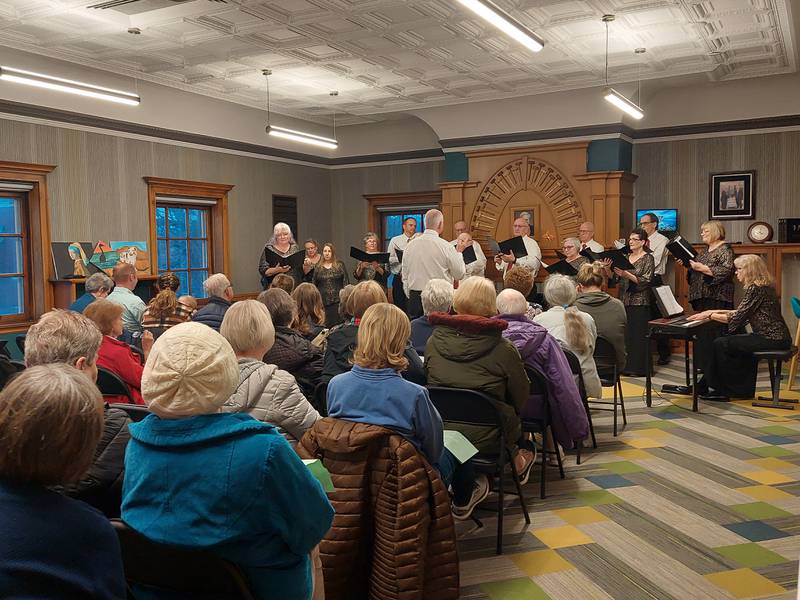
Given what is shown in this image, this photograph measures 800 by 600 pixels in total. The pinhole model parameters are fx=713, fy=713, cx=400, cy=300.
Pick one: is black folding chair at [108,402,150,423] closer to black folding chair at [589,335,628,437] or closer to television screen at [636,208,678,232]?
black folding chair at [589,335,628,437]

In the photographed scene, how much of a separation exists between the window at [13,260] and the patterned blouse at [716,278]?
6.92 metres

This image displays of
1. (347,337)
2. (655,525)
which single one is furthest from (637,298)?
(347,337)

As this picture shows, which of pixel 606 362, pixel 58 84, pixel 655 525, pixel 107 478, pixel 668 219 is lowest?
pixel 655 525

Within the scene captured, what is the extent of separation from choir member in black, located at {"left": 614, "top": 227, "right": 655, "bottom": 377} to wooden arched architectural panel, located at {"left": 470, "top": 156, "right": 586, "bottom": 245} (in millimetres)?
1388

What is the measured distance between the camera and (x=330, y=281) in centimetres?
852

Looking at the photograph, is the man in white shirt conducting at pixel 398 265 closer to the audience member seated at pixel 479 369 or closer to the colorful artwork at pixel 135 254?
the colorful artwork at pixel 135 254

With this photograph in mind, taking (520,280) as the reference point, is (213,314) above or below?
below

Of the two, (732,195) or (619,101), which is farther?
(732,195)

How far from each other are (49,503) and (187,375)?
0.50 metres

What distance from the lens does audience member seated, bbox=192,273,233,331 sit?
4.53 m

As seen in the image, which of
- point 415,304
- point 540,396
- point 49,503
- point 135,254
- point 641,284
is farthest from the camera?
point 135,254

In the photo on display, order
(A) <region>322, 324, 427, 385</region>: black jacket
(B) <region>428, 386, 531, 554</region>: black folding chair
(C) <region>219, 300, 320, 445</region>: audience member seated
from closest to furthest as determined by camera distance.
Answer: (C) <region>219, 300, 320, 445</region>: audience member seated → (B) <region>428, 386, 531, 554</region>: black folding chair → (A) <region>322, 324, 427, 385</region>: black jacket

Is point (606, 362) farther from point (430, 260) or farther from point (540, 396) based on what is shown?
point (430, 260)

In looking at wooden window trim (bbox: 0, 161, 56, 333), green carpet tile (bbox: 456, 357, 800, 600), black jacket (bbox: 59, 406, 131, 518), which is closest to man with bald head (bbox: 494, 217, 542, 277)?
green carpet tile (bbox: 456, 357, 800, 600)
